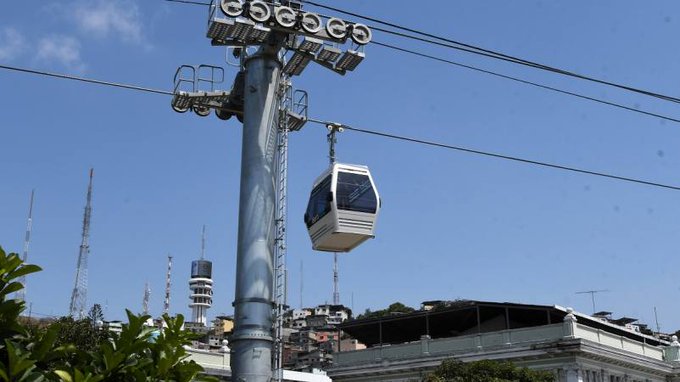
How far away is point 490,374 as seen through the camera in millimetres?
41938

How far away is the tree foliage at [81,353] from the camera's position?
9.12m

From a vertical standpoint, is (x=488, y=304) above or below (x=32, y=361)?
above

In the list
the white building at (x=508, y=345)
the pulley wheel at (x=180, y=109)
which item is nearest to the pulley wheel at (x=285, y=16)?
the pulley wheel at (x=180, y=109)

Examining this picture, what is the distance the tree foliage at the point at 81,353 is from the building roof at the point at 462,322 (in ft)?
141

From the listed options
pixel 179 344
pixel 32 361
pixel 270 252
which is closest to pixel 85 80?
pixel 270 252

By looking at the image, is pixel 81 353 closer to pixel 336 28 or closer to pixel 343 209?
pixel 343 209

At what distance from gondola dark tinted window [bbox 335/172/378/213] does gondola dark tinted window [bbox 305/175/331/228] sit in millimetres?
284

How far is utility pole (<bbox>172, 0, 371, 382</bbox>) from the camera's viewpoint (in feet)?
53.3

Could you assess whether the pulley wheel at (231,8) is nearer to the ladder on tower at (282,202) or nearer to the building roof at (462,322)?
the ladder on tower at (282,202)

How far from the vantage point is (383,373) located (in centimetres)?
5594

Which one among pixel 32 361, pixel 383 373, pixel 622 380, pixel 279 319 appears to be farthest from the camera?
pixel 383 373

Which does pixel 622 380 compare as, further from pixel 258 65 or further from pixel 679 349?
pixel 258 65

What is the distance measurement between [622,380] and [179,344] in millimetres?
47160

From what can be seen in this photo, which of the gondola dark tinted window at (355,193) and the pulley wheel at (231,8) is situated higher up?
the pulley wheel at (231,8)
